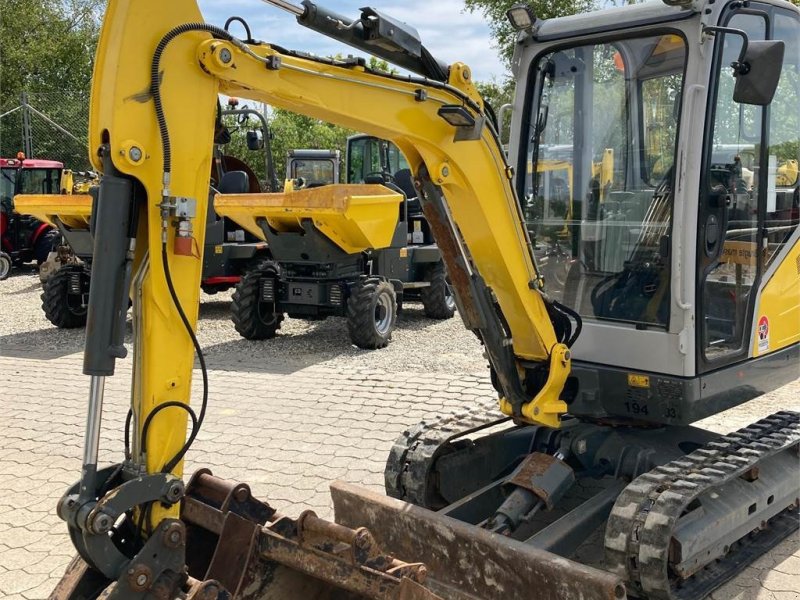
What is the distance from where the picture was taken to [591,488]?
4766 millimetres

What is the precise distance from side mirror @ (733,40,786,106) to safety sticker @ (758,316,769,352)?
1224 millimetres

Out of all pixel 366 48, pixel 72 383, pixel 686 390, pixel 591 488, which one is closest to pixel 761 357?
pixel 686 390

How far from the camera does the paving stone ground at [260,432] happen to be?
4051 mm

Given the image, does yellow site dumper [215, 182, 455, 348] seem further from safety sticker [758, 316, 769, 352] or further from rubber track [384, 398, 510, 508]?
safety sticker [758, 316, 769, 352]

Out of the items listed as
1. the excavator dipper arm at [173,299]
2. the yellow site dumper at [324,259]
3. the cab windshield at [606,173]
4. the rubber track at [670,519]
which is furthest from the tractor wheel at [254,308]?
the excavator dipper arm at [173,299]

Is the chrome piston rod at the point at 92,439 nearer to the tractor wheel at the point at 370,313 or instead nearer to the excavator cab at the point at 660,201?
the excavator cab at the point at 660,201

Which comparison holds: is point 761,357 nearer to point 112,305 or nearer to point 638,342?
point 638,342

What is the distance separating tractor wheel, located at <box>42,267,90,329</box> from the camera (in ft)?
34.9

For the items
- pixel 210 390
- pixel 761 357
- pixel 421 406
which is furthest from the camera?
pixel 210 390

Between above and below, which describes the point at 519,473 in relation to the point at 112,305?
below

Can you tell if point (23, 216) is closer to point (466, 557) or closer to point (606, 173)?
point (606, 173)

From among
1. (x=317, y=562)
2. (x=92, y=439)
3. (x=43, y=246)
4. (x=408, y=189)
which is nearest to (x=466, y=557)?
(x=317, y=562)

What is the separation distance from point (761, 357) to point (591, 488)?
1.22 metres

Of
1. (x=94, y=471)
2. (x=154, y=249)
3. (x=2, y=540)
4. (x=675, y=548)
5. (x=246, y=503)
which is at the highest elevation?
(x=154, y=249)
